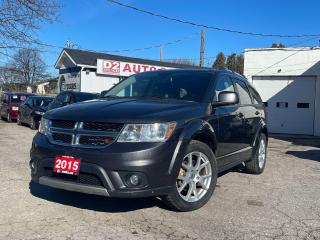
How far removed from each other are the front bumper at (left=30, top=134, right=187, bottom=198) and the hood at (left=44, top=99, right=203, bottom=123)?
29 centimetres

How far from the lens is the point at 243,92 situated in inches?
291

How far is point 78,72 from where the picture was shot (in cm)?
3061

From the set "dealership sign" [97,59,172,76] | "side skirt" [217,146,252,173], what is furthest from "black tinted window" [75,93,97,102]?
"dealership sign" [97,59,172,76]

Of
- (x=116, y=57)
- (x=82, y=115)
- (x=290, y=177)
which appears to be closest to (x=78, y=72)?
(x=116, y=57)

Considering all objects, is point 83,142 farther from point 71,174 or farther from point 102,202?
point 102,202

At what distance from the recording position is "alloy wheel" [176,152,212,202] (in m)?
5.24

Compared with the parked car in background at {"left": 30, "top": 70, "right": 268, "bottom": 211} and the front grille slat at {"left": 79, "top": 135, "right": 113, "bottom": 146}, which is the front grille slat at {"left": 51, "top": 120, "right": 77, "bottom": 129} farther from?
the front grille slat at {"left": 79, "top": 135, "right": 113, "bottom": 146}

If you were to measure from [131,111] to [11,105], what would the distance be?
1760 centimetres

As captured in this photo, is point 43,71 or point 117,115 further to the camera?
point 43,71

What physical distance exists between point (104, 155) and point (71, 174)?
1.56 feet

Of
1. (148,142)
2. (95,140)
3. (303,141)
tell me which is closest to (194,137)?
(148,142)

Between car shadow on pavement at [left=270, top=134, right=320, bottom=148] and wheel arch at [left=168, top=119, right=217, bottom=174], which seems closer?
wheel arch at [left=168, top=119, right=217, bottom=174]

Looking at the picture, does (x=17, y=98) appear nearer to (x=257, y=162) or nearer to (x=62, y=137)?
(x=257, y=162)

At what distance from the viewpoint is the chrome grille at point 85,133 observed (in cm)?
473
